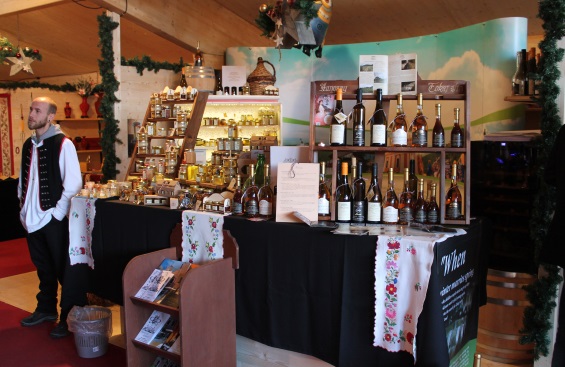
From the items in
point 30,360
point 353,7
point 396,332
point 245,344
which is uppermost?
point 353,7

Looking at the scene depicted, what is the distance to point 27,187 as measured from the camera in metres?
3.96

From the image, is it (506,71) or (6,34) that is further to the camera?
(6,34)

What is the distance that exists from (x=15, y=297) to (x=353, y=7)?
17.0 feet

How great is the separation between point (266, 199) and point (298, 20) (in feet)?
4.77

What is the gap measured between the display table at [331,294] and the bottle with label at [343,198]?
0.73 ft

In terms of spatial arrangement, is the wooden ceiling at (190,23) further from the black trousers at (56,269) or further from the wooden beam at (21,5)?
the black trousers at (56,269)

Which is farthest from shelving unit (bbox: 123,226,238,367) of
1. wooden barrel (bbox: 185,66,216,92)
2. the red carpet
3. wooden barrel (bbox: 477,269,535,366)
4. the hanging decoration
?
wooden barrel (bbox: 185,66,216,92)

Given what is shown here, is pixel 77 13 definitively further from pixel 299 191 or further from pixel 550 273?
pixel 550 273

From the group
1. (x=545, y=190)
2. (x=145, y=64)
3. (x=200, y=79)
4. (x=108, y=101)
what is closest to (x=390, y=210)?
(x=545, y=190)

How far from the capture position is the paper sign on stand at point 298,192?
2807 mm

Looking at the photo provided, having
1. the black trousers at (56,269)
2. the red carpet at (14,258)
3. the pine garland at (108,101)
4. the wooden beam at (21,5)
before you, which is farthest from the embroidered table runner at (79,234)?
the wooden beam at (21,5)

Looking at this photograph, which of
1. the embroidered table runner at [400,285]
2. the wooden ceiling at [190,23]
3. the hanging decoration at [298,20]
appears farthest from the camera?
the wooden ceiling at [190,23]

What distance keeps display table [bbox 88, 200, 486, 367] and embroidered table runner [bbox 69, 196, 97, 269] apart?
1.01 meters

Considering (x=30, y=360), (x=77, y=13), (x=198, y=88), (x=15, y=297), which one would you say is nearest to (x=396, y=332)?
(x=30, y=360)
